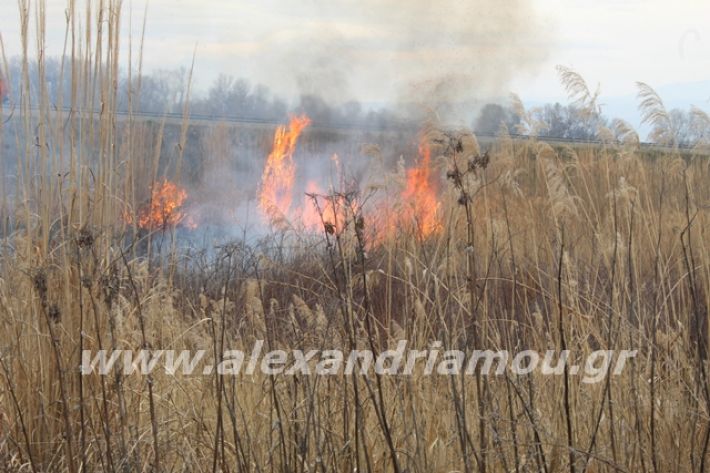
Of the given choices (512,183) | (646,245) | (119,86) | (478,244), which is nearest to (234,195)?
(478,244)

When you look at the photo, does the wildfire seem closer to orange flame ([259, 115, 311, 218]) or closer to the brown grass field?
the brown grass field

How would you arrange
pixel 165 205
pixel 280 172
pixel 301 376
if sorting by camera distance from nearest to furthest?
pixel 301 376
pixel 165 205
pixel 280 172

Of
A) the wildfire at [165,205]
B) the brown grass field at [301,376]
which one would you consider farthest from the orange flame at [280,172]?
the brown grass field at [301,376]

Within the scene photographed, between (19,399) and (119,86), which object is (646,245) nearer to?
(119,86)

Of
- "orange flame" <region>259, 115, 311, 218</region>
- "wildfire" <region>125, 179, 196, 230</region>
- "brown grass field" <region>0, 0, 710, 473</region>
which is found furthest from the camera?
"orange flame" <region>259, 115, 311, 218</region>

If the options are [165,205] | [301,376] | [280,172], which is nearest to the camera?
[301,376]

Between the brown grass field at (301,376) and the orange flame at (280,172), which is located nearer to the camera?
the brown grass field at (301,376)

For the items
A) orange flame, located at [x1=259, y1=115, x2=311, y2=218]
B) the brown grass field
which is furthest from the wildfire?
orange flame, located at [x1=259, y1=115, x2=311, y2=218]

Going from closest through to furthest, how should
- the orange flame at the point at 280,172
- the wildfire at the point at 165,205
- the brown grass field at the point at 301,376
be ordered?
the brown grass field at the point at 301,376, the wildfire at the point at 165,205, the orange flame at the point at 280,172

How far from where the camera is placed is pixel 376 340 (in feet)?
11.8

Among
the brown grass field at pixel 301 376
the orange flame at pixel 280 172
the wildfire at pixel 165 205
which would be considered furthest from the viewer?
the orange flame at pixel 280 172

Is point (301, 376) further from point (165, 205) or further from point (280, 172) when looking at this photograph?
point (280, 172)

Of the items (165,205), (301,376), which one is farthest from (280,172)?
(301,376)

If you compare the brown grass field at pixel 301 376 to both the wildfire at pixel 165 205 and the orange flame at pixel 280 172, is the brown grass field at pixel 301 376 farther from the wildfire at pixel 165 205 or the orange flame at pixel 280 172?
the orange flame at pixel 280 172
